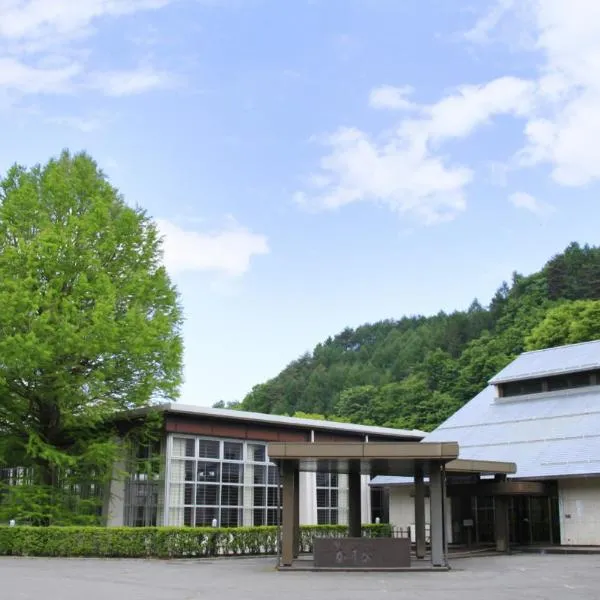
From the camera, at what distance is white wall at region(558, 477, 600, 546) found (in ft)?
92.9

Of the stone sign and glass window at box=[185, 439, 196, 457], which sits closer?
the stone sign

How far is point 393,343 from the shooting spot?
4252 inches

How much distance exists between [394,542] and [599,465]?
10.2 m

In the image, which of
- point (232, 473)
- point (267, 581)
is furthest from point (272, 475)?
point (267, 581)

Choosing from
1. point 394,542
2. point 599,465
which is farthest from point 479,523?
point 394,542

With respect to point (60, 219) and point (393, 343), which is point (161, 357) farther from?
point (393, 343)

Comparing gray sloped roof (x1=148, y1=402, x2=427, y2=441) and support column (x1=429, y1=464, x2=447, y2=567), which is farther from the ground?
gray sloped roof (x1=148, y1=402, x2=427, y2=441)

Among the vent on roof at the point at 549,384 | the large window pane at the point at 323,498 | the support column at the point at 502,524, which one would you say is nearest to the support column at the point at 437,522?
the support column at the point at 502,524

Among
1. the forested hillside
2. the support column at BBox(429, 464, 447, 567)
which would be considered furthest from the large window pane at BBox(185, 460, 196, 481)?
the forested hillside

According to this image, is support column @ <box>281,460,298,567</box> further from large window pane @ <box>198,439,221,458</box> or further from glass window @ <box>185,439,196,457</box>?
large window pane @ <box>198,439,221,458</box>

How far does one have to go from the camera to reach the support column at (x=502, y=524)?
89.6 ft

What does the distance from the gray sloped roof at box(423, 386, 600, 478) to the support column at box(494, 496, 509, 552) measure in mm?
1407

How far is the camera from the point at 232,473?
30.0 metres

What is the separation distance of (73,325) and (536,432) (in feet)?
59.7
